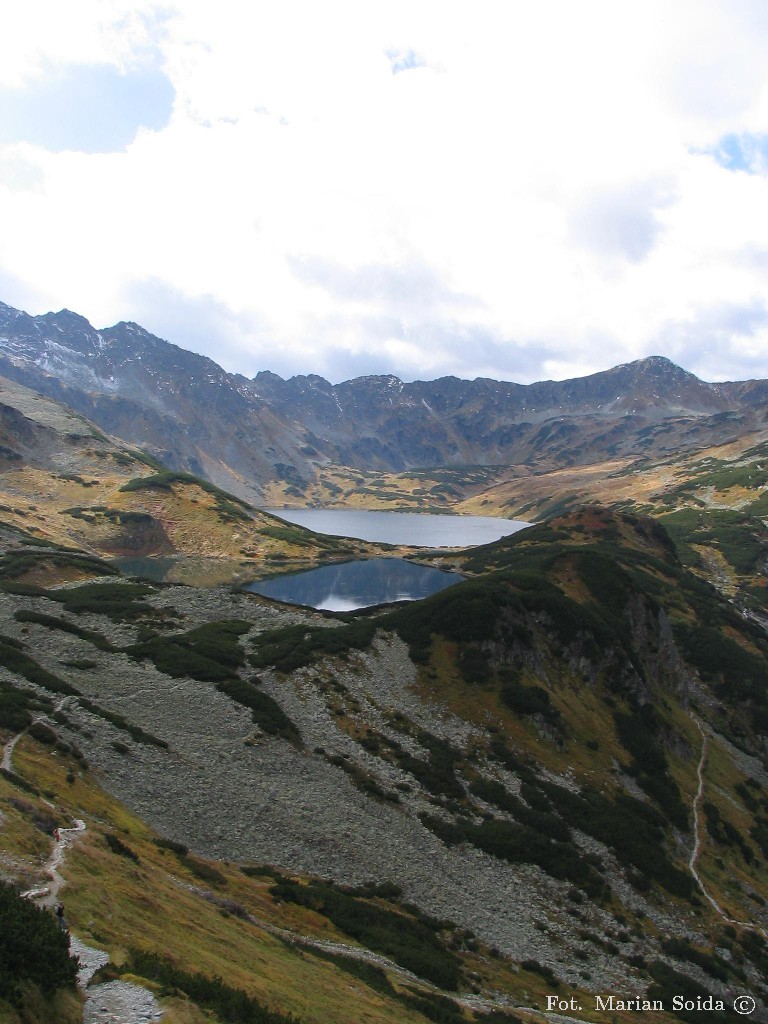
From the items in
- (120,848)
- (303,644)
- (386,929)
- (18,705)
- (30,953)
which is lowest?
(386,929)

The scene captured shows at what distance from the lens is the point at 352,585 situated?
16862 centimetres

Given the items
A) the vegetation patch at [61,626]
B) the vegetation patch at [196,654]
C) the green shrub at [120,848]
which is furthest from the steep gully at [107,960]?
the vegetation patch at [61,626]

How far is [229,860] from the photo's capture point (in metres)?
37.0

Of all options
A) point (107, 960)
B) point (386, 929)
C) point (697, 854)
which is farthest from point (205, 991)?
point (697, 854)

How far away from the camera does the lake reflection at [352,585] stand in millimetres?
145125

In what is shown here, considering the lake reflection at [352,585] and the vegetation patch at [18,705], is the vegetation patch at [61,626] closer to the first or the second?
the vegetation patch at [18,705]

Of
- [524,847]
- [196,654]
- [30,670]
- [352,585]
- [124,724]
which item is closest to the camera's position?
[524,847]

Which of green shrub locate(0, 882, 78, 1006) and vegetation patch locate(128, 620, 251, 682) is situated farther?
vegetation patch locate(128, 620, 251, 682)

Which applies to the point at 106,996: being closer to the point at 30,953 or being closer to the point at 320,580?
the point at 30,953

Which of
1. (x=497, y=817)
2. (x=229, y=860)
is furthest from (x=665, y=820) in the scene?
(x=229, y=860)

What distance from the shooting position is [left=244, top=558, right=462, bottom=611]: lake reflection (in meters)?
145

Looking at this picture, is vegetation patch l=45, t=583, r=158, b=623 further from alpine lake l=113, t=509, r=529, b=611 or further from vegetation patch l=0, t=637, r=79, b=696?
alpine lake l=113, t=509, r=529, b=611

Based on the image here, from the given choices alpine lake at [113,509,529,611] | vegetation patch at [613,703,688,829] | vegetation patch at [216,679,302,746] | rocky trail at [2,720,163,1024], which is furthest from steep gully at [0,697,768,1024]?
alpine lake at [113,509,529,611]

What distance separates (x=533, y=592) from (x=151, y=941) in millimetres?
75798
